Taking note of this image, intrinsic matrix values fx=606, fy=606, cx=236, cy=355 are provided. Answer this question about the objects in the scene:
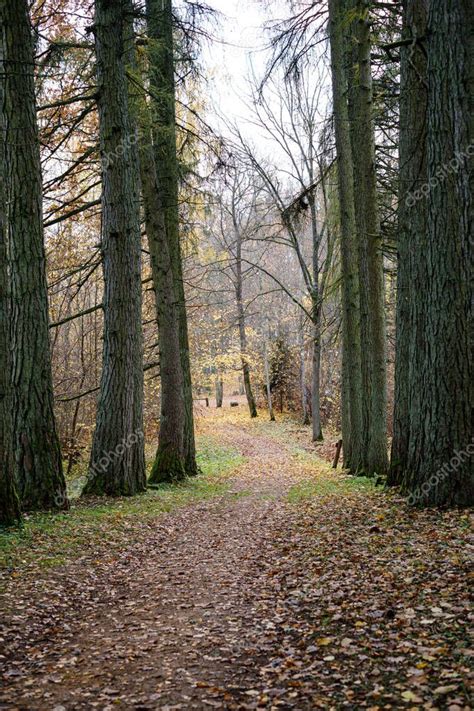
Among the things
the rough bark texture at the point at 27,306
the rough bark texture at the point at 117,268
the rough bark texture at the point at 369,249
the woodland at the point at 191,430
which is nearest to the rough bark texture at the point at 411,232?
the woodland at the point at 191,430

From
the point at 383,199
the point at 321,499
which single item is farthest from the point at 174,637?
the point at 383,199

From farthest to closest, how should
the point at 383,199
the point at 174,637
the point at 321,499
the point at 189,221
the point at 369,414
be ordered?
the point at 189,221
the point at 383,199
the point at 369,414
the point at 321,499
the point at 174,637

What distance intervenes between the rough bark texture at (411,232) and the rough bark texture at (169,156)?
515 cm

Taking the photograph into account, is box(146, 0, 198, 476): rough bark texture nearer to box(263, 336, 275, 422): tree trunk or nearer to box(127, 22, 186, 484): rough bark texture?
box(127, 22, 186, 484): rough bark texture

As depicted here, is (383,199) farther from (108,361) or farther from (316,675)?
(316,675)

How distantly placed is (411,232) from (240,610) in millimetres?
5727

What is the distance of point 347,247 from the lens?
13.8m

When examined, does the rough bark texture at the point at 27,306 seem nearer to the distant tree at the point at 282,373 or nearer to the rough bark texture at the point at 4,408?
the rough bark texture at the point at 4,408

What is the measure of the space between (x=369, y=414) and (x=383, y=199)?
5094mm

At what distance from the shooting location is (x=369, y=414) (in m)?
13.1

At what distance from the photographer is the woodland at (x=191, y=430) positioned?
4219 millimetres

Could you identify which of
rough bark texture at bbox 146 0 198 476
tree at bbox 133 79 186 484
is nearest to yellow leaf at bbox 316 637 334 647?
tree at bbox 133 79 186 484

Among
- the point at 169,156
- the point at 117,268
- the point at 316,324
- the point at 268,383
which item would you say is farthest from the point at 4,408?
the point at 268,383

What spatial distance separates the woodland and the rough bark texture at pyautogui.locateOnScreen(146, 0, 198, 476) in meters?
0.06
